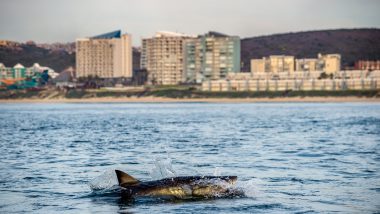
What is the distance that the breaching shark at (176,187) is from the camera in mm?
24823

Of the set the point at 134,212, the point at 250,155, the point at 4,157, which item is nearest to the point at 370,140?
the point at 250,155

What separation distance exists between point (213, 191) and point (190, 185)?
86cm

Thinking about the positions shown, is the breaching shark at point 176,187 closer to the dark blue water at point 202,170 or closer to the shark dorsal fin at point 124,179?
the shark dorsal fin at point 124,179

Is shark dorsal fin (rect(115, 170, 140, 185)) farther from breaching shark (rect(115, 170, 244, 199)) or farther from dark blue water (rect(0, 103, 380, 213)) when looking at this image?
dark blue water (rect(0, 103, 380, 213))

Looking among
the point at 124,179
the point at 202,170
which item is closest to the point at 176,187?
the point at 124,179

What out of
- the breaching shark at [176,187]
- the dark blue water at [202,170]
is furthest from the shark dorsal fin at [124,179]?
the dark blue water at [202,170]

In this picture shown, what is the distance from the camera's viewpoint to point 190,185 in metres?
25.0

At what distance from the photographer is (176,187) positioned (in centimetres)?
2484

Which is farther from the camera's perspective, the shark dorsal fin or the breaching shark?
the breaching shark

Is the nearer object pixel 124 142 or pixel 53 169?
pixel 53 169

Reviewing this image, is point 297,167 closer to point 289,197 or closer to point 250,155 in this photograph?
point 250,155

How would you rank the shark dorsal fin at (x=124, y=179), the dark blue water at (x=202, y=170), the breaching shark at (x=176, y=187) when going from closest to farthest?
the dark blue water at (x=202, y=170), the shark dorsal fin at (x=124, y=179), the breaching shark at (x=176, y=187)

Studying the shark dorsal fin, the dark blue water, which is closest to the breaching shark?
the shark dorsal fin

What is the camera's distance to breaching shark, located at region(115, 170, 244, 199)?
24.8 meters
